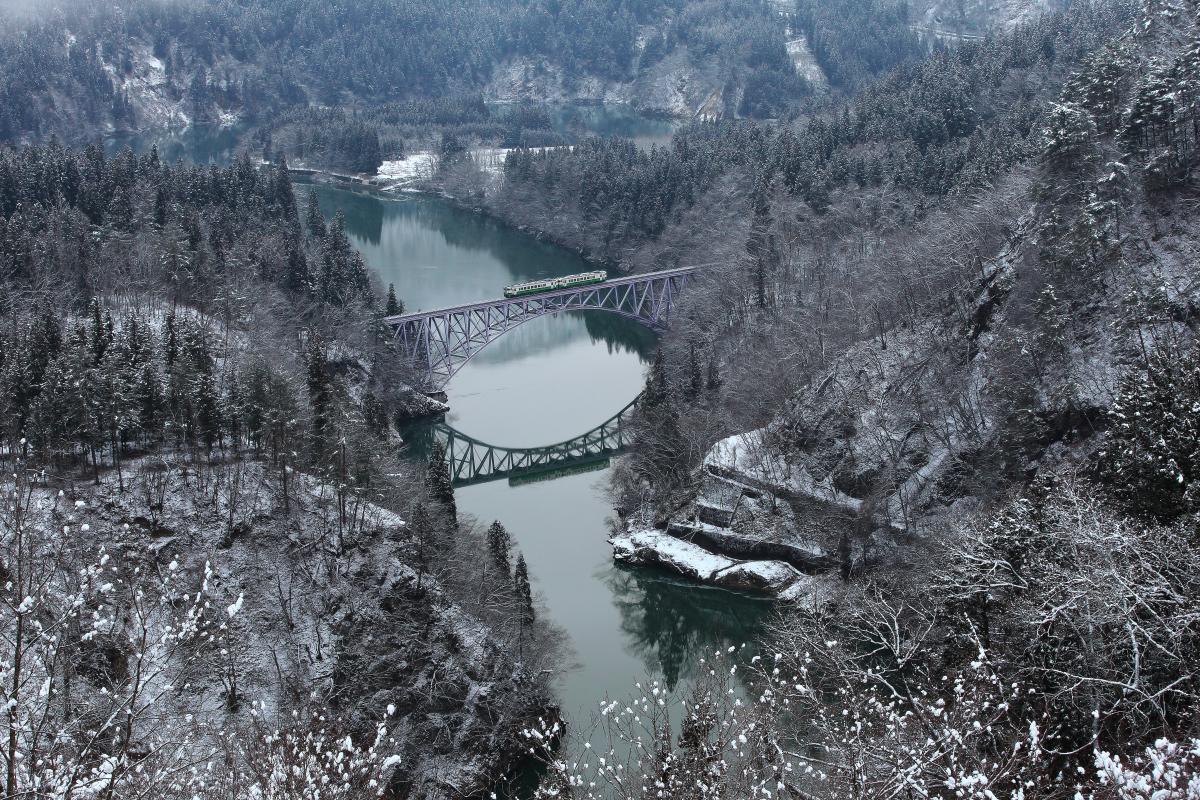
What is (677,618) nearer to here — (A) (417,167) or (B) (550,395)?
(B) (550,395)

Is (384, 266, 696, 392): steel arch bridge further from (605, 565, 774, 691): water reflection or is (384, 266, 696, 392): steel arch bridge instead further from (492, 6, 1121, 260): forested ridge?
(605, 565, 774, 691): water reflection

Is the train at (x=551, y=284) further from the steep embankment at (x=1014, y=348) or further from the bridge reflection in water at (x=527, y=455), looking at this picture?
the steep embankment at (x=1014, y=348)

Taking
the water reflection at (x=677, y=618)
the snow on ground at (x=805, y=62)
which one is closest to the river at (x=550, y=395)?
the water reflection at (x=677, y=618)

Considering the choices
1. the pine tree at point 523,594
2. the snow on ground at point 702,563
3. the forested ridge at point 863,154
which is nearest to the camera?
the pine tree at point 523,594

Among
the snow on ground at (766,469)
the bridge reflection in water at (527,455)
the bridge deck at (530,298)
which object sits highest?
the bridge deck at (530,298)

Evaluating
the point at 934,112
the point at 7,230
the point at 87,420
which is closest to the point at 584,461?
the point at 87,420

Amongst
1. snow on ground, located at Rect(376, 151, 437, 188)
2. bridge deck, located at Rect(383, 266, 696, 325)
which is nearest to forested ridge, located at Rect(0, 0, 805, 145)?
snow on ground, located at Rect(376, 151, 437, 188)
